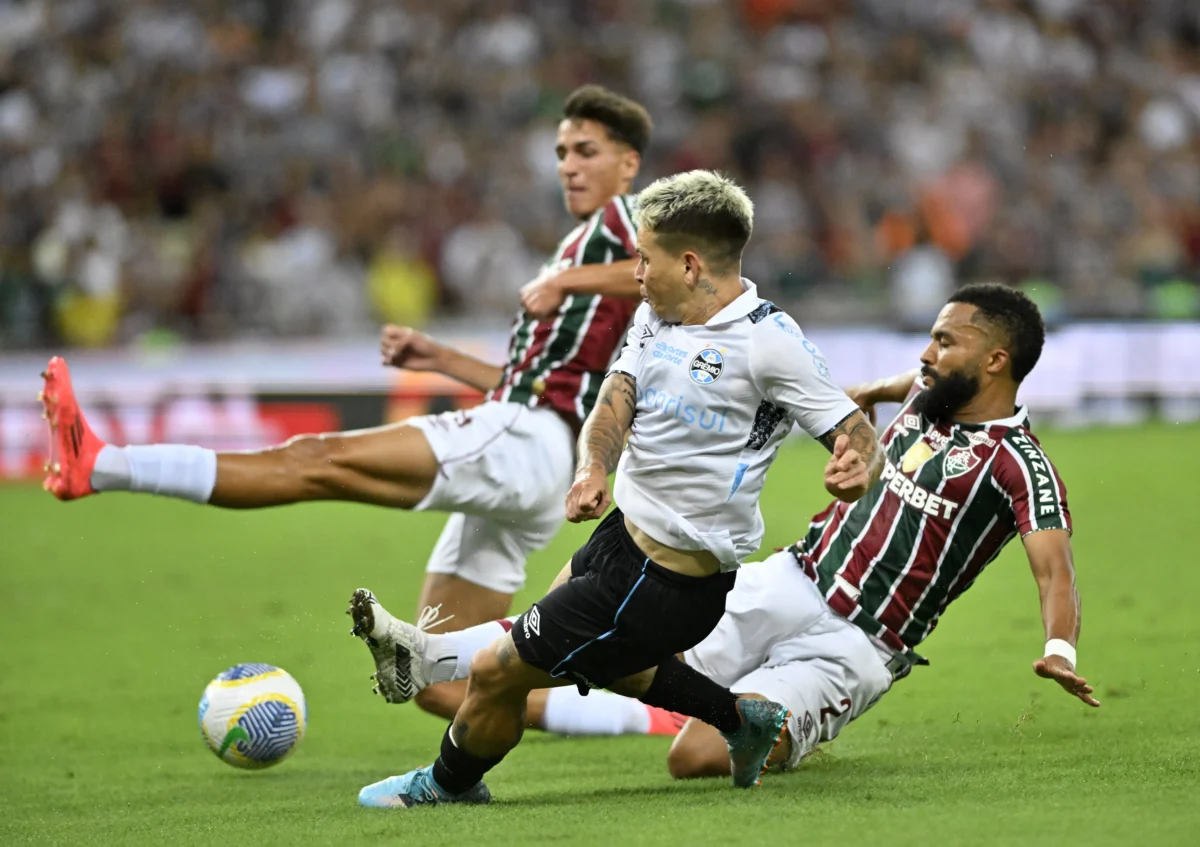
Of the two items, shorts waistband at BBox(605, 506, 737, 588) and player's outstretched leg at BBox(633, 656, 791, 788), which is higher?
shorts waistband at BBox(605, 506, 737, 588)

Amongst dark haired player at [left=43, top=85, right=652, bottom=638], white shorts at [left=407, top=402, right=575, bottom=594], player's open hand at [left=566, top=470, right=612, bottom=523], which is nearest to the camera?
player's open hand at [left=566, top=470, right=612, bottom=523]

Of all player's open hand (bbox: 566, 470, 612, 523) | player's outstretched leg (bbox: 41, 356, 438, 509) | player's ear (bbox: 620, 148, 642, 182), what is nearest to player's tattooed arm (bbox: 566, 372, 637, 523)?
player's open hand (bbox: 566, 470, 612, 523)

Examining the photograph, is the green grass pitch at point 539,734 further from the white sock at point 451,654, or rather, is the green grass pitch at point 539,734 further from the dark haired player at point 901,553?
the white sock at point 451,654

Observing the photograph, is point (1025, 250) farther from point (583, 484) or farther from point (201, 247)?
point (583, 484)

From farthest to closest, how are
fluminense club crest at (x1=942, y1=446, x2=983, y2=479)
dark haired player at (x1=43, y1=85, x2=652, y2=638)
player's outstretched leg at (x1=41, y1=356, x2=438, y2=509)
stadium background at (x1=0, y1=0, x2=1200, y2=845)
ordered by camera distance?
stadium background at (x1=0, y1=0, x2=1200, y2=845), dark haired player at (x1=43, y1=85, x2=652, y2=638), player's outstretched leg at (x1=41, y1=356, x2=438, y2=509), fluminense club crest at (x1=942, y1=446, x2=983, y2=479)

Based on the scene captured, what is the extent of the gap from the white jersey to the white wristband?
0.90 m

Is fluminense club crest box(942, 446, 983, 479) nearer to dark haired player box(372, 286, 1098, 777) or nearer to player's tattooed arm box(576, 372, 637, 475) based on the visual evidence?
dark haired player box(372, 286, 1098, 777)

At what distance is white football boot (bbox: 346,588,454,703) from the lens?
5.09 meters

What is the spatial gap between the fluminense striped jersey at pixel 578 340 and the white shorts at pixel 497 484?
0.30 feet

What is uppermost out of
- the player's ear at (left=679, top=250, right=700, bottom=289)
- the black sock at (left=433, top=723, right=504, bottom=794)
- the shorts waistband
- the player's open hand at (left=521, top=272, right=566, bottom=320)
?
the player's ear at (left=679, top=250, right=700, bottom=289)

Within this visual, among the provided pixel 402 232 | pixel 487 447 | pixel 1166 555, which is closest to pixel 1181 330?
pixel 1166 555

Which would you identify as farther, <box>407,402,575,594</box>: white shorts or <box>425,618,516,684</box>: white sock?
<box>407,402,575,594</box>: white shorts

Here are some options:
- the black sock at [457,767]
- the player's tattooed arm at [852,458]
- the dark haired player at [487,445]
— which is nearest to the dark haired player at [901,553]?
the black sock at [457,767]

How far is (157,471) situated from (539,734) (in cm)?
192
